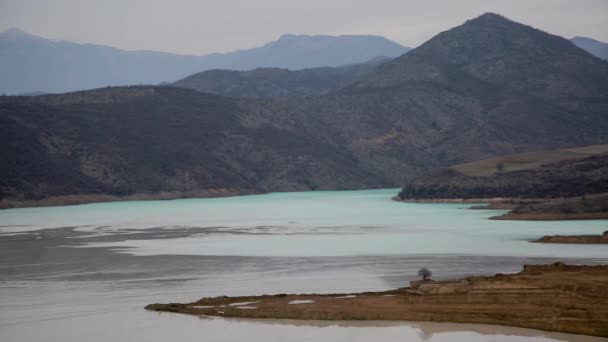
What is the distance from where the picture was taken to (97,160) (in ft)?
320

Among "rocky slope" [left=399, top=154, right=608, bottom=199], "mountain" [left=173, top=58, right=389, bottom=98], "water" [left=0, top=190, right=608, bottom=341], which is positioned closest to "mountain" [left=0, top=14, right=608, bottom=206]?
"mountain" [left=173, top=58, right=389, bottom=98]

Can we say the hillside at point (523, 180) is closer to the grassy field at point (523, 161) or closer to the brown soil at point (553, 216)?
the grassy field at point (523, 161)

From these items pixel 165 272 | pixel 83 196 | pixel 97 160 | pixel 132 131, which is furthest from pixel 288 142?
pixel 165 272

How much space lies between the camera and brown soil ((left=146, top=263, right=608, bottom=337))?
55.1 feet

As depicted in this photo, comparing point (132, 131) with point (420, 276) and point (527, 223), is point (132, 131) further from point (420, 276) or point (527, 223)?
point (420, 276)

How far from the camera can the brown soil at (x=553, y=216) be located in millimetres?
44062

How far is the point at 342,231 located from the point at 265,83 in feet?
485

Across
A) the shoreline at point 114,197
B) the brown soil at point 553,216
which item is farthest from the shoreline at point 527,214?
the shoreline at point 114,197

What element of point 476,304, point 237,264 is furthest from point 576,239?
point 476,304

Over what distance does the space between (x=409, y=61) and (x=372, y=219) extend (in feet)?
353

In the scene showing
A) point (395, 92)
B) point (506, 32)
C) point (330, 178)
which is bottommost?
point (330, 178)

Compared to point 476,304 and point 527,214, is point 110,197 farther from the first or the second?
point 476,304

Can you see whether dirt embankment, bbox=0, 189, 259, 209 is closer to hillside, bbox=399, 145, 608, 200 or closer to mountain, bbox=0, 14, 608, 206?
mountain, bbox=0, 14, 608, 206

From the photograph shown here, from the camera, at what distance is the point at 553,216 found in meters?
45.8
